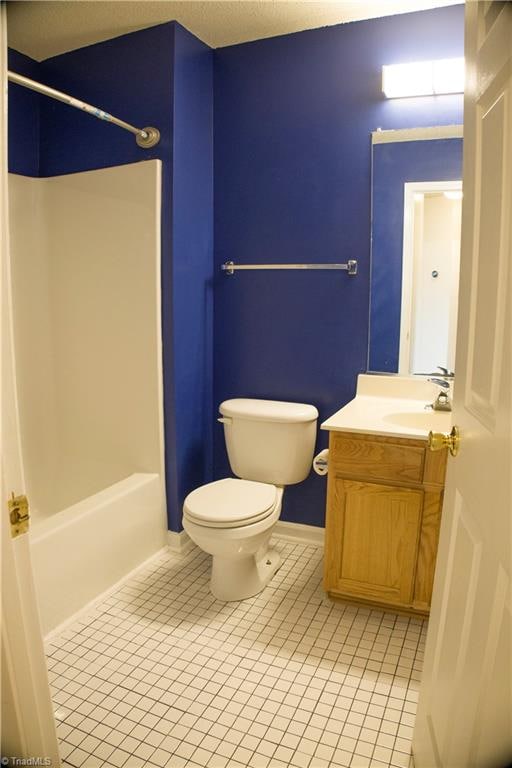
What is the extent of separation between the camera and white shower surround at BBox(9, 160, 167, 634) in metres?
2.35

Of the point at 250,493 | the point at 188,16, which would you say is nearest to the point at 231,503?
the point at 250,493

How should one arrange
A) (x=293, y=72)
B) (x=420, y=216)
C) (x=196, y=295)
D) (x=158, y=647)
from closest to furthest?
(x=158, y=647) < (x=420, y=216) < (x=293, y=72) < (x=196, y=295)

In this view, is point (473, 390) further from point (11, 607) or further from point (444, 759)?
point (11, 607)

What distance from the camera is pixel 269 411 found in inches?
94.6

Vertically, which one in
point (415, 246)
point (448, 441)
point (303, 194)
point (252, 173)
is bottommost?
point (448, 441)

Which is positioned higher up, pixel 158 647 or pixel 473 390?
pixel 473 390

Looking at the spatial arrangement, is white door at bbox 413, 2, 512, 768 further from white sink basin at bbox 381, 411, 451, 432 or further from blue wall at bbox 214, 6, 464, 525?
blue wall at bbox 214, 6, 464, 525

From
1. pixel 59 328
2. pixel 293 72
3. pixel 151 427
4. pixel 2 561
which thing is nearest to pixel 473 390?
pixel 2 561

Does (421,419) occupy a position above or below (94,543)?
above

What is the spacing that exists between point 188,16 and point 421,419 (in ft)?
6.31

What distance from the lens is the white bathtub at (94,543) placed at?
6.37 ft

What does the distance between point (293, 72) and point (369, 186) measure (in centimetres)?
64

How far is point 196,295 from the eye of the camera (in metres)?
2.59

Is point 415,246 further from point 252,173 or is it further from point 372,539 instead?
point 372,539
